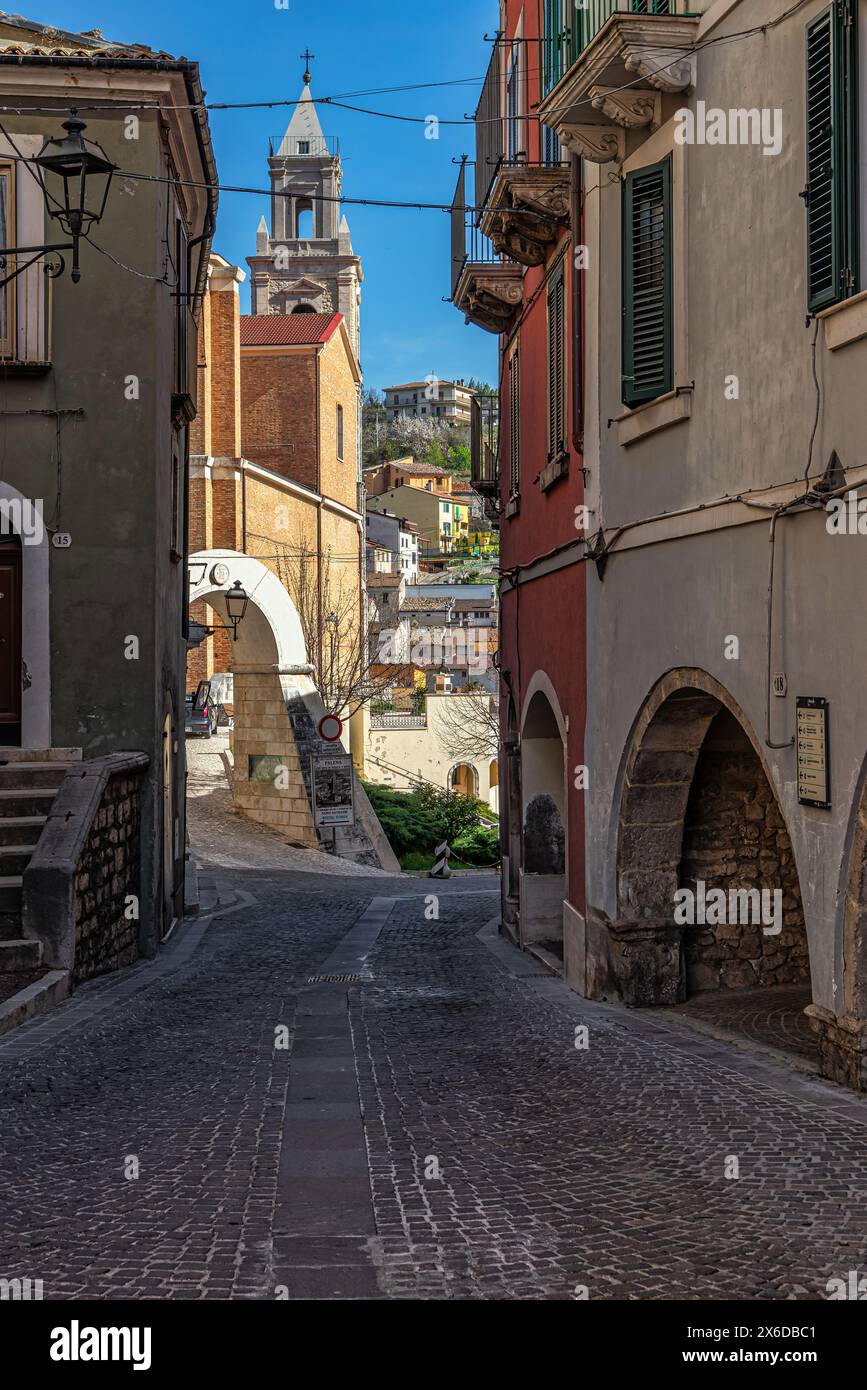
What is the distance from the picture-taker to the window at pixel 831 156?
7062mm

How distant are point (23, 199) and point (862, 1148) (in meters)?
11.7

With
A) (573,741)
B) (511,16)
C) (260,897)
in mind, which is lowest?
(260,897)

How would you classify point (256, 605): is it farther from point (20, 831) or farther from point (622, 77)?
point (622, 77)

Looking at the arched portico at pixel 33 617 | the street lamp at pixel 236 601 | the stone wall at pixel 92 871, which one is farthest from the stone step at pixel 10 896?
the street lamp at pixel 236 601

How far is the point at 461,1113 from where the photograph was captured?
283 inches

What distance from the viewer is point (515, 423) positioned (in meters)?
17.0

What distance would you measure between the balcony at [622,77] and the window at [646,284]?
38cm

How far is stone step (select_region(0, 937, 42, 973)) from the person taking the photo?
35.2ft

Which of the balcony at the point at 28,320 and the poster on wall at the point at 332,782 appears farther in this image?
the poster on wall at the point at 332,782

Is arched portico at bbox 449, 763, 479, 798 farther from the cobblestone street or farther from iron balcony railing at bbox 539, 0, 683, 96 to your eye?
the cobblestone street

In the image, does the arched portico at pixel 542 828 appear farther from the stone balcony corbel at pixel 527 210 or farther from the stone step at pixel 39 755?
the stone step at pixel 39 755

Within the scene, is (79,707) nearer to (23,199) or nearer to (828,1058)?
(23,199)

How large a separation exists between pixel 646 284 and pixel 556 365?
3.56m
